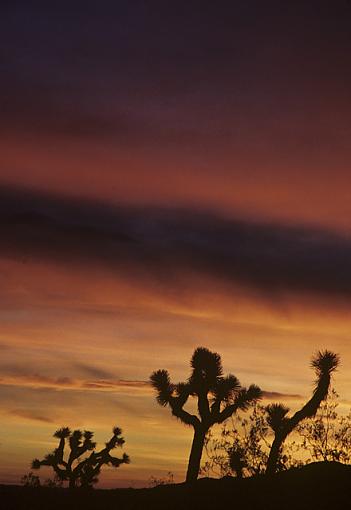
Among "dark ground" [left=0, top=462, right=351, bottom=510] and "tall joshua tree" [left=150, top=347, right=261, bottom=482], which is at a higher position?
"tall joshua tree" [left=150, top=347, right=261, bottom=482]

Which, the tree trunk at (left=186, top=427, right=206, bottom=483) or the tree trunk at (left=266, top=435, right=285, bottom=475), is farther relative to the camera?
the tree trunk at (left=266, top=435, right=285, bottom=475)

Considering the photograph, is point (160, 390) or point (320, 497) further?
point (160, 390)

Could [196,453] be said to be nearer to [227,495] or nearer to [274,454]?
[274,454]

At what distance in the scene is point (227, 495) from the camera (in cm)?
1923

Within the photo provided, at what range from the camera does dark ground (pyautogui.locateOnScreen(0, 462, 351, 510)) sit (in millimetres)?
18562

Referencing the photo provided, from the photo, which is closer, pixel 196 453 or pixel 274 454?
pixel 196 453

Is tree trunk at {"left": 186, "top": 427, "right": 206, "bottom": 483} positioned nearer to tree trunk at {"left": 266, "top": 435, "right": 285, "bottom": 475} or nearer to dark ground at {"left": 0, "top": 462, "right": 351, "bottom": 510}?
tree trunk at {"left": 266, "top": 435, "right": 285, "bottom": 475}

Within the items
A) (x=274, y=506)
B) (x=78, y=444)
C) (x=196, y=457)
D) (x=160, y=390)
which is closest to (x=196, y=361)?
(x=160, y=390)

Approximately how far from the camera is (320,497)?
1869 cm

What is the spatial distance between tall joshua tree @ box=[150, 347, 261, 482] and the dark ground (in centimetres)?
297

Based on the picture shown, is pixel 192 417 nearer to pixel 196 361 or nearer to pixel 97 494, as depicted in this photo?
pixel 196 361

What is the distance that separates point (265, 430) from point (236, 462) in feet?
6.22

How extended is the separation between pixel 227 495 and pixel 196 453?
520 centimetres

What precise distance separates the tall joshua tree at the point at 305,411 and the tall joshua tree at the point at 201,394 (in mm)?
1242
